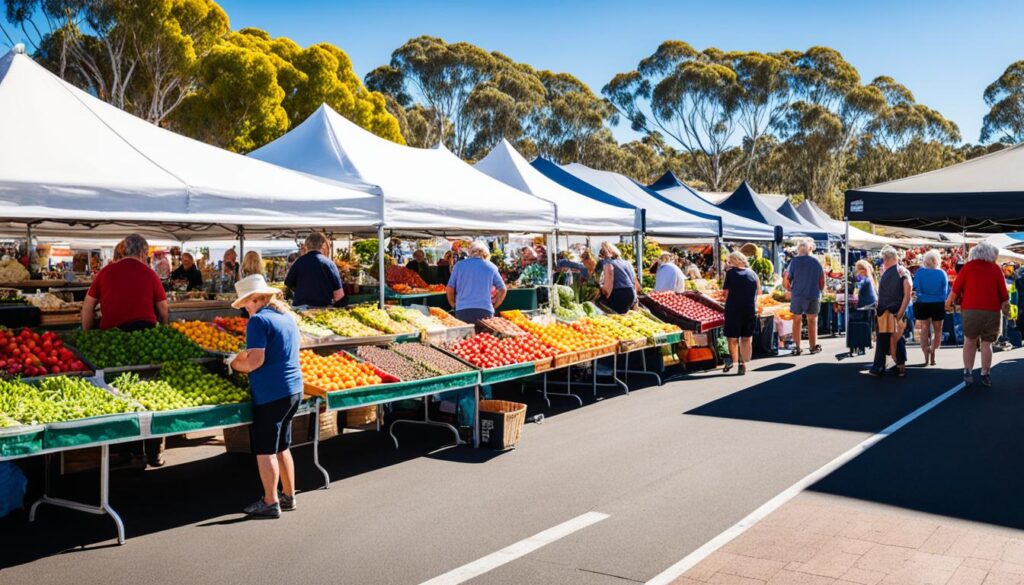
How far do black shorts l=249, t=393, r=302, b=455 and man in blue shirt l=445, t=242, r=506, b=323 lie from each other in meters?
4.25

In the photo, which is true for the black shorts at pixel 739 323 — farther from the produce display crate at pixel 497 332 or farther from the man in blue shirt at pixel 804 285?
the produce display crate at pixel 497 332

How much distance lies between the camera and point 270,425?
556cm

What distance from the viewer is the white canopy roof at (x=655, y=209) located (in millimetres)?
15180

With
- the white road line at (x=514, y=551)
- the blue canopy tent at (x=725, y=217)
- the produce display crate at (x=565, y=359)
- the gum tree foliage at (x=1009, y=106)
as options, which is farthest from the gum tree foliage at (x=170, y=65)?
the gum tree foliage at (x=1009, y=106)

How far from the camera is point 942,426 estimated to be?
827 centimetres

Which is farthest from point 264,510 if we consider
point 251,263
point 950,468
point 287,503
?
point 950,468

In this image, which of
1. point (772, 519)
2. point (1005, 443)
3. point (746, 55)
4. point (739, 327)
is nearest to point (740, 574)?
point (772, 519)

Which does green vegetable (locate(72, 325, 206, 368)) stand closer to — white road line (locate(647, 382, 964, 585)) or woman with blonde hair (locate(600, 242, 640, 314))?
white road line (locate(647, 382, 964, 585))

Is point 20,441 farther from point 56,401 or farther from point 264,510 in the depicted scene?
point 264,510

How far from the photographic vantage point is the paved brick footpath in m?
4.43

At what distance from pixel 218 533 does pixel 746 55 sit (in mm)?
51501

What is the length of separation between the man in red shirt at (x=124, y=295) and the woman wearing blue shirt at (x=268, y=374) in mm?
1898

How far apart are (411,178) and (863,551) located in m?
6.71

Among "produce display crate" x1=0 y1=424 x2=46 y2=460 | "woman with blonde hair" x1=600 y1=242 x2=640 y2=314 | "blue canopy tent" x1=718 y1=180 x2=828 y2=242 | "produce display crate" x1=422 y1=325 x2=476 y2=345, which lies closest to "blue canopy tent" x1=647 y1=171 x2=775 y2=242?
"blue canopy tent" x1=718 y1=180 x2=828 y2=242
